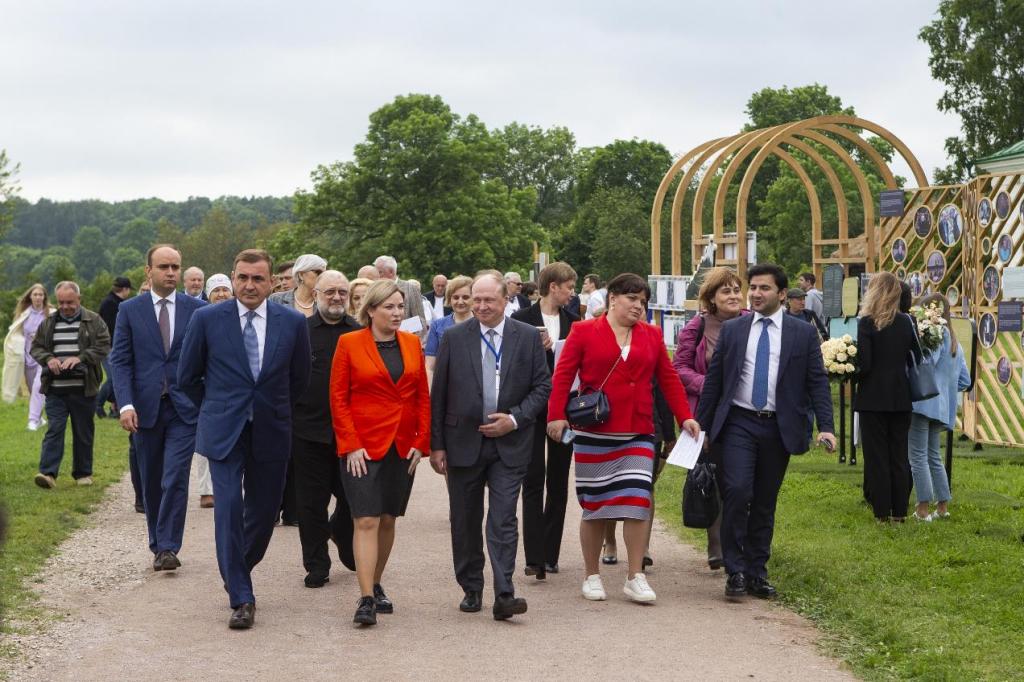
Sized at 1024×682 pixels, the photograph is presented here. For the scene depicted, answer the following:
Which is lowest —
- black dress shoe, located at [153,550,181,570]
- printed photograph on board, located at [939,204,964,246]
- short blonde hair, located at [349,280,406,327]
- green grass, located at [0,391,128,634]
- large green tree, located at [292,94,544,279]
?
green grass, located at [0,391,128,634]

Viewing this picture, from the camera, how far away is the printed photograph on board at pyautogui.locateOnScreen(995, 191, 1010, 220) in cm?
1590

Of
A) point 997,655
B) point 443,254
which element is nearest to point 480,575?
point 997,655

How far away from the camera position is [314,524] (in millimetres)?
8609

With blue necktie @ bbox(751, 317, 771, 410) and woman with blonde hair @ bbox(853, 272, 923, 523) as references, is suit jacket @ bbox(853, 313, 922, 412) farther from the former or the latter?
blue necktie @ bbox(751, 317, 771, 410)

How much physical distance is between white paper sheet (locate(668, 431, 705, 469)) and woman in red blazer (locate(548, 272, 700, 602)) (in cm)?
15

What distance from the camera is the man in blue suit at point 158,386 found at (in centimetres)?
909

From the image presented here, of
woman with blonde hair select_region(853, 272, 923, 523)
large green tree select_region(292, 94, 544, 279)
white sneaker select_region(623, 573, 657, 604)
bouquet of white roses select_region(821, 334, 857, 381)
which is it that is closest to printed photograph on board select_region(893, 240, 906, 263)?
bouquet of white roses select_region(821, 334, 857, 381)

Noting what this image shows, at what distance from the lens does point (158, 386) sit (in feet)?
30.4

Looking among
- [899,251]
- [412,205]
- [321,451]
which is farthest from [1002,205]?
[412,205]

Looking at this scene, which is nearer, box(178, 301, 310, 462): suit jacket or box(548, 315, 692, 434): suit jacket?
box(178, 301, 310, 462): suit jacket

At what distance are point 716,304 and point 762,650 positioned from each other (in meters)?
2.72

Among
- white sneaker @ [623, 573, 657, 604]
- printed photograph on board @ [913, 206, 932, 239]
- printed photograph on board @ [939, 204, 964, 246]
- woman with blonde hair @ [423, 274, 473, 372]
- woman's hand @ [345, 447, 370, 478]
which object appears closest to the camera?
woman's hand @ [345, 447, 370, 478]

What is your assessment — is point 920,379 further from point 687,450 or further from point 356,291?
point 356,291

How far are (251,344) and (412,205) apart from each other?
5405 centimetres
